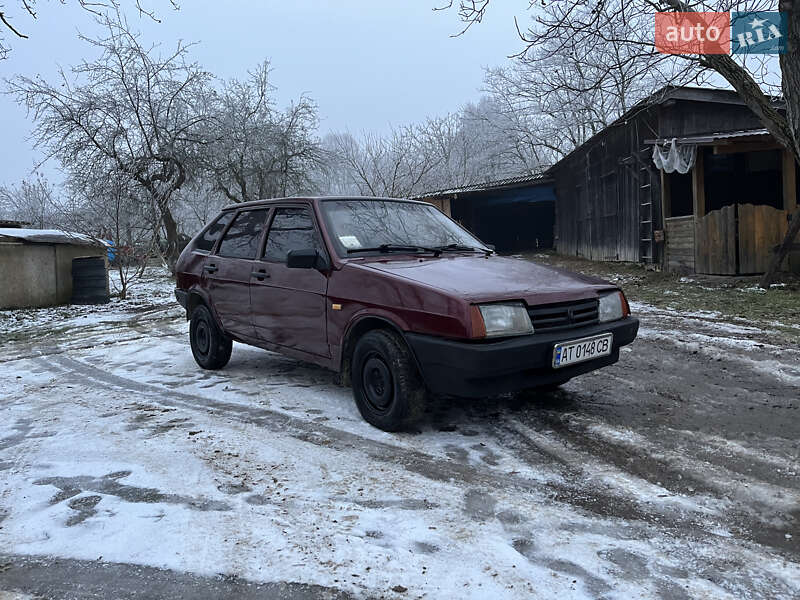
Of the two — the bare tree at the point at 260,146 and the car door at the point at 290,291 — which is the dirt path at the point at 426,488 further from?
the bare tree at the point at 260,146

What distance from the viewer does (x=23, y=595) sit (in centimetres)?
201

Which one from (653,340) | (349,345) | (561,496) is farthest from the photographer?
(653,340)

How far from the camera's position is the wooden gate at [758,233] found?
11.2m

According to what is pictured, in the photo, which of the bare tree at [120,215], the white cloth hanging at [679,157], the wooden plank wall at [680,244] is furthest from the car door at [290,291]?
the wooden plank wall at [680,244]

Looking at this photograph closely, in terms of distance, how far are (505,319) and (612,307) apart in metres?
1.08

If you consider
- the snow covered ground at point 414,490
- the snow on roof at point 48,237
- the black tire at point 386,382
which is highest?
the snow on roof at point 48,237

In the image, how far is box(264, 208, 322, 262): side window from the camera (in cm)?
428

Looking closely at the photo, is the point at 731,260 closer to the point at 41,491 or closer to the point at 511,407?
the point at 511,407

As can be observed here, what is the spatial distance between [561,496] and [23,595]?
7.22 feet

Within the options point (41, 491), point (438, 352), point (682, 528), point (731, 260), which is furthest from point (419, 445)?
point (731, 260)

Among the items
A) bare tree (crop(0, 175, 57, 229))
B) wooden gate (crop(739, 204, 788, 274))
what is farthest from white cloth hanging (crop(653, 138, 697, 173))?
bare tree (crop(0, 175, 57, 229))

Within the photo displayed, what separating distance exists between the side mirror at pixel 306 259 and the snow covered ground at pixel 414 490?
103 centimetres

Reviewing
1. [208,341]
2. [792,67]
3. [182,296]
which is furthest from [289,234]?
[792,67]

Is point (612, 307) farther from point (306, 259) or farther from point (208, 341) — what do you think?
point (208, 341)
